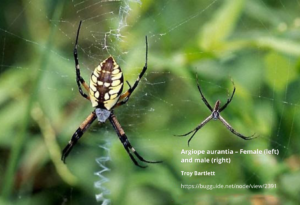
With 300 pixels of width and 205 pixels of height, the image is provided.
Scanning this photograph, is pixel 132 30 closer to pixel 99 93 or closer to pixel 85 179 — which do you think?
pixel 99 93

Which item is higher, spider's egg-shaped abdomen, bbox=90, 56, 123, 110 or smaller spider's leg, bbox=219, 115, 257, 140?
spider's egg-shaped abdomen, bbox=90, 56, 123, 110

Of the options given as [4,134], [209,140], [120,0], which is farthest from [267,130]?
[4,134]

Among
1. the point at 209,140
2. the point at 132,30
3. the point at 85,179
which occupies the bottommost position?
the point at 85,179

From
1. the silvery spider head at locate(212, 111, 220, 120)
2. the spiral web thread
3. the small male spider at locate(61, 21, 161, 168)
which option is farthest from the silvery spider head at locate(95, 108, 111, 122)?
the silvery spider head at locate(212, 111, 220, 120)

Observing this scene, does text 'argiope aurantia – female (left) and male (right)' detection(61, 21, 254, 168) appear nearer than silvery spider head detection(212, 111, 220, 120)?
Yes

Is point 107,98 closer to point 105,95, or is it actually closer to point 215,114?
point 105,95

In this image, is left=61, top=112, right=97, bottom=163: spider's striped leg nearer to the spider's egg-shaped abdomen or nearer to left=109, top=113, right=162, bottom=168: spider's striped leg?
left=109, top=113, right=162, bottom=168: spider's striped leg

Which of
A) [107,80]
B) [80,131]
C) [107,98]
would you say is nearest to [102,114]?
[80,131]
